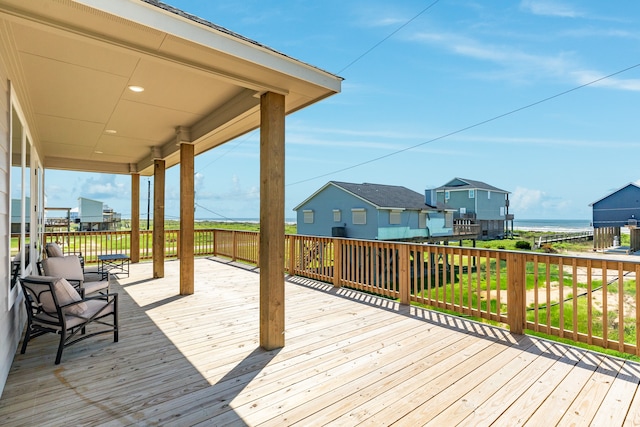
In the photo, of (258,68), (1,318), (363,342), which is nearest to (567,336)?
(363,342)

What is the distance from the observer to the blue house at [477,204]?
89.8 ft

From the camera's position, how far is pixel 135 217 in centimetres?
877

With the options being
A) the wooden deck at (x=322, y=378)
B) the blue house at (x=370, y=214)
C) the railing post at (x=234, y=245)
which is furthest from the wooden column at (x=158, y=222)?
the blue house at (x=370, y=214)

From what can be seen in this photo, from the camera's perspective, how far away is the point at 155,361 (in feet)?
9.70

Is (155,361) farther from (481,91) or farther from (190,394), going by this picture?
(481,91)

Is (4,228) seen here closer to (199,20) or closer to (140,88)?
(140,88)

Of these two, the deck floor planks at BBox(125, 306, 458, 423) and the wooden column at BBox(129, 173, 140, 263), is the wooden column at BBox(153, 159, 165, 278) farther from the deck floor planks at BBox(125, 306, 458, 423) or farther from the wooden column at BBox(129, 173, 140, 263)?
the deck floor planks at BBox(125, 306, 458, 423)

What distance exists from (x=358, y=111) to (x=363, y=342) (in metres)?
26.7

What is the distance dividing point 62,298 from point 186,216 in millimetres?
2707

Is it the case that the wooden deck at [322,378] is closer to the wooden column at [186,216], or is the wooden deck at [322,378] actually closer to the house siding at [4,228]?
the house siding at [4,228]

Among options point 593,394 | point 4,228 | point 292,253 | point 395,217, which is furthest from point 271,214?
point 395,217

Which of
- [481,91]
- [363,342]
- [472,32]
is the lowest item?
[363,342]

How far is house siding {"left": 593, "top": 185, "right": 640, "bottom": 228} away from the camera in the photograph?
2259 centimetres

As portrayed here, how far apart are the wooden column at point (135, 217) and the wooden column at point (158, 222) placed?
220cm
